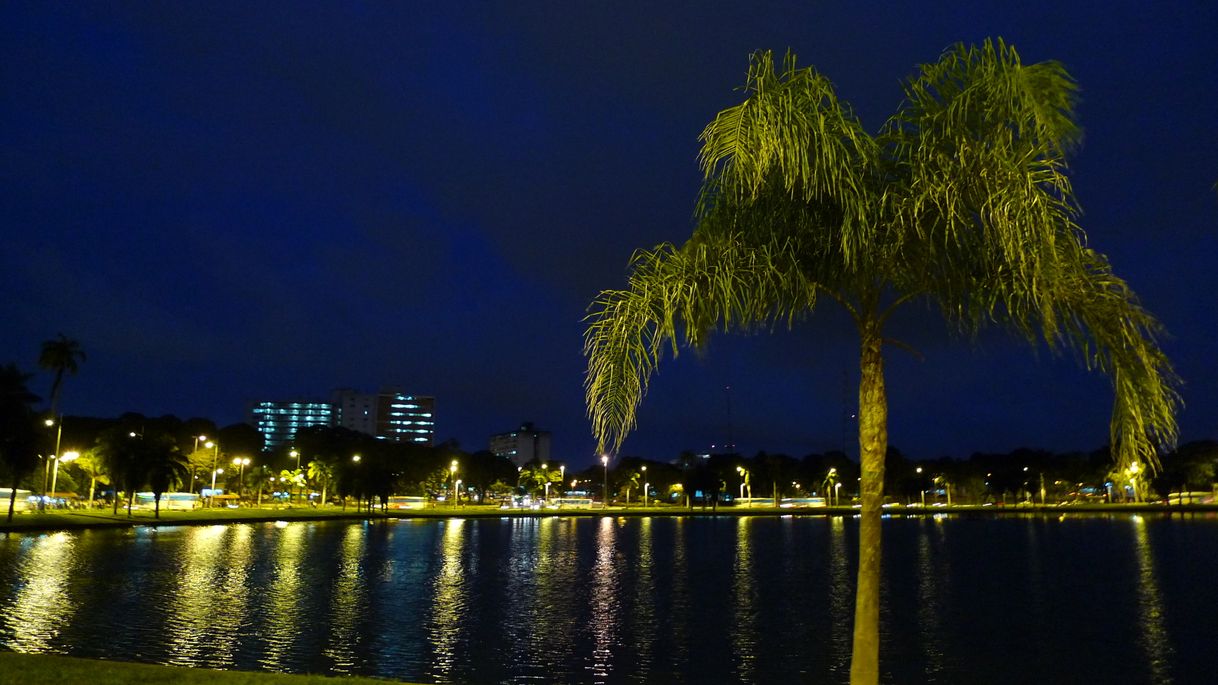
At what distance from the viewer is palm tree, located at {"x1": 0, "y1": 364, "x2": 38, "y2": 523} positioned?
204 ft

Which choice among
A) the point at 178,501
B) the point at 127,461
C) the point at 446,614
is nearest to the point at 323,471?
the point at 178,501

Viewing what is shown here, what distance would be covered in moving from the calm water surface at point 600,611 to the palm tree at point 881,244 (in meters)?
11.3

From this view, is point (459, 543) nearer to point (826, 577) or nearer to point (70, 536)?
point (70, 536)

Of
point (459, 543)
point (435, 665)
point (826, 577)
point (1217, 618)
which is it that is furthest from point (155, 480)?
point (1217, 618)

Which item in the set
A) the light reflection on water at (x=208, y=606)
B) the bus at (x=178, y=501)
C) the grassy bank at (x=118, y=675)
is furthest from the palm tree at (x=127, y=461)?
the grassy bank at (x=118, y=675)

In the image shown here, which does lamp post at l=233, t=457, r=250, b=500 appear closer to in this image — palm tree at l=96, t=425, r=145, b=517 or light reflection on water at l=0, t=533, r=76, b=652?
palm tree at l=96, t=425, r=145, b=517

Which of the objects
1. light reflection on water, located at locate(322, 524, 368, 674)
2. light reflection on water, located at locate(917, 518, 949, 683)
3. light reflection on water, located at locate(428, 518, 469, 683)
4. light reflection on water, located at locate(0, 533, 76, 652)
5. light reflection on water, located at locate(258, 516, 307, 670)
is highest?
light reflection on water, located at locate(0, 533, 76, 652)

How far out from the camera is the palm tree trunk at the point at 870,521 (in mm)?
10930

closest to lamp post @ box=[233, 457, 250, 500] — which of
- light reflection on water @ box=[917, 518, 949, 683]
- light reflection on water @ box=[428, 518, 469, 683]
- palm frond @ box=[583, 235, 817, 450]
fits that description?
light reflection on water @ box=[428, 518, 469, 683]

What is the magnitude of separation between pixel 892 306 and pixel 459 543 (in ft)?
174

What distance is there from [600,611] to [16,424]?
172 feet

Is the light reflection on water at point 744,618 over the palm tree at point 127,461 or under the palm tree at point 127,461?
under

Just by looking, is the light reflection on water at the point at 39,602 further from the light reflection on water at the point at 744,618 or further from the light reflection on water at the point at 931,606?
the light reflection on water at the point at 931,606

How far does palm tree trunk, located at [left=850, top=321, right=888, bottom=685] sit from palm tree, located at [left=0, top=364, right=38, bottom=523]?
221ft
